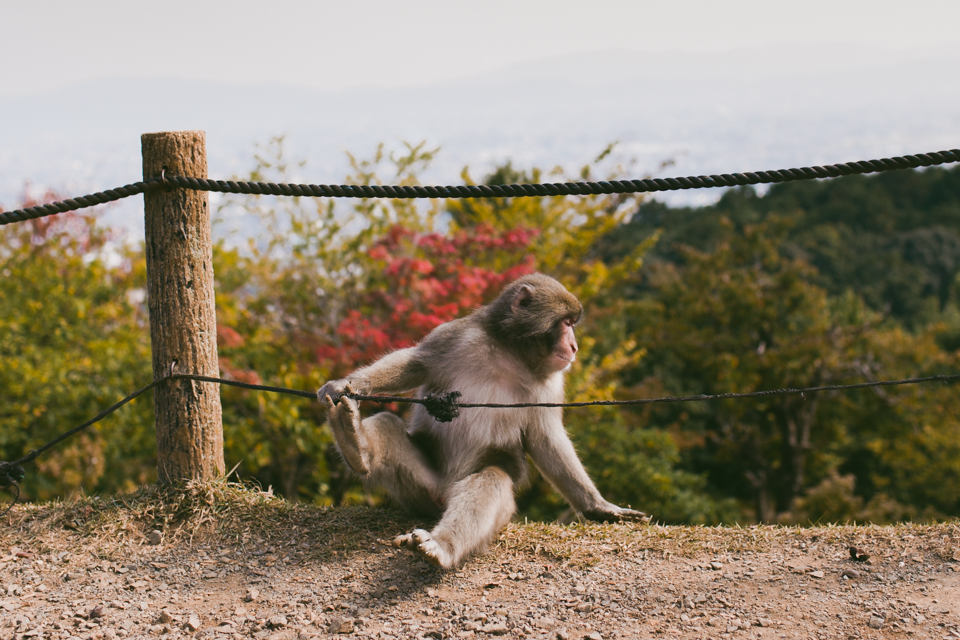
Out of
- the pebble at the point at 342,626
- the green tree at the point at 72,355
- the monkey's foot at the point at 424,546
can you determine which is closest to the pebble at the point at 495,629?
the monkey's foot at the point at 424,546

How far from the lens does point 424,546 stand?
2803mm

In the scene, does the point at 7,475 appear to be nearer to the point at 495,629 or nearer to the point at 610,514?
the point at 495,629

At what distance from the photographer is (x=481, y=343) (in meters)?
3.56

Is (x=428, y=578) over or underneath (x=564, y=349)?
underneath

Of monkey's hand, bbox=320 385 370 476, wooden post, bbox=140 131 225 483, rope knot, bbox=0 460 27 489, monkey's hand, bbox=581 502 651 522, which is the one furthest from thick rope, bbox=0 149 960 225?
monkey's hand, bbox=581 502 651 522

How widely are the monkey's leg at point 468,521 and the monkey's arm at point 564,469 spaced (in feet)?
0.80

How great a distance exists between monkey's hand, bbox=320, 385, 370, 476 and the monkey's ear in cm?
85

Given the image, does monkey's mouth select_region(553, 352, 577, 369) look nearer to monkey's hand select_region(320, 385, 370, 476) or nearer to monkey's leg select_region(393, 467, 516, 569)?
monkey's leg select_region(393, 467, 516, 569)

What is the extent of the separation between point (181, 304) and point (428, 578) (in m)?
1.51

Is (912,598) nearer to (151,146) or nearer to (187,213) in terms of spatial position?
(187,213)

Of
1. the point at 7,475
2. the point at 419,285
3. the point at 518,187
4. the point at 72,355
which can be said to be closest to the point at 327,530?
the point at 7,475

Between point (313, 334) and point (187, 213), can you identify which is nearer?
point (187, 213)

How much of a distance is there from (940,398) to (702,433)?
4184 millimetres

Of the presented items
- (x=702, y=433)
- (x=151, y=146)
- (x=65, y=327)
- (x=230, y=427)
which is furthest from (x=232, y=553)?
(x=702, y=433)
